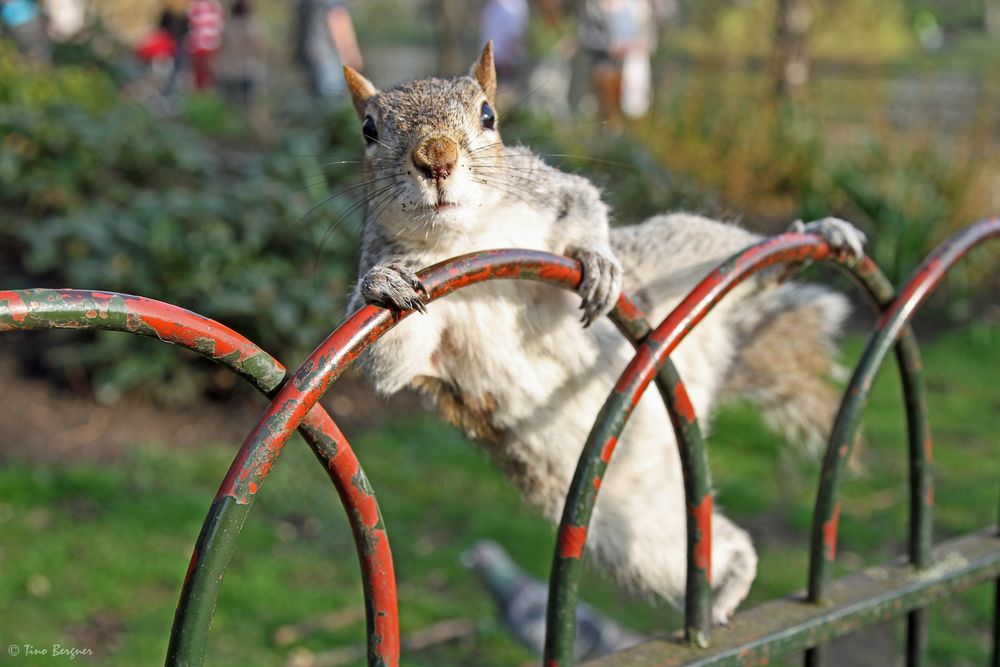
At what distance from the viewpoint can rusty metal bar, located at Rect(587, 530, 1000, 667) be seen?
112 cm

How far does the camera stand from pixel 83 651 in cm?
265

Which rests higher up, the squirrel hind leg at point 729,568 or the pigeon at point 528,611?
the pigeon at point 528,611

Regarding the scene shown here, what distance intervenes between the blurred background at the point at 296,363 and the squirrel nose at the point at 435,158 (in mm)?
313

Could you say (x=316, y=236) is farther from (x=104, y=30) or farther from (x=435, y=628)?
(x=104, y=30)

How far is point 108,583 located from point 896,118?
6320mm

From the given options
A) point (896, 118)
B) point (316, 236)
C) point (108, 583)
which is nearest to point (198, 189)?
point (316, 236)

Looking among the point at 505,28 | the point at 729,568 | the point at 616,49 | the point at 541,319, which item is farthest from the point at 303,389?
the point at 505,28

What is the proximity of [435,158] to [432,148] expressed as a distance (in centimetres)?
1

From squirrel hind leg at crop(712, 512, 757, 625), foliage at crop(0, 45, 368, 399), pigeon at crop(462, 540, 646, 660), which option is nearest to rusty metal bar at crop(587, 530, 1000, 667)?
squirrel hind leg at crop(712, 512, 757, 625)

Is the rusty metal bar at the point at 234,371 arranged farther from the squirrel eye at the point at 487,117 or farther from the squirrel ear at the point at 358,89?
the squirrel ear at the point at 358,89

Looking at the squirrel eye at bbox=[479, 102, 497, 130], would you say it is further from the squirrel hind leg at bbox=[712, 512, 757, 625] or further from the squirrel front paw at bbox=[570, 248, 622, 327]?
the squirrel hind leg at bbox=[712, 512, 757, 625]

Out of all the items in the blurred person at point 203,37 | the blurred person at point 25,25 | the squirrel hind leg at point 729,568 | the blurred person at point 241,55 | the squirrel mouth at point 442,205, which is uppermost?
the blurred person at point 203,37

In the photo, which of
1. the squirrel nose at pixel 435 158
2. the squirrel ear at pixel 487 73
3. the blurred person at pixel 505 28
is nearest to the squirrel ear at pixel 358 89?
the squirrel ear at pixel 487 73

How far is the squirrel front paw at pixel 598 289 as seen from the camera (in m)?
1.13
